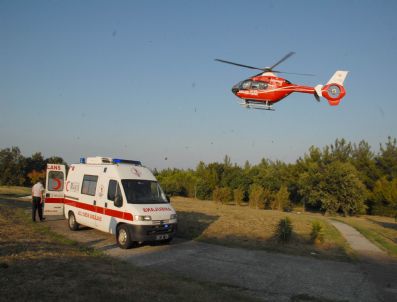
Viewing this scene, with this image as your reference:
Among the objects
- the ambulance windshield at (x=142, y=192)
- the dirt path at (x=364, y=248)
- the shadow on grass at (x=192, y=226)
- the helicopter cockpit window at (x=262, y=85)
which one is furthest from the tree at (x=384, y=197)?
the ambulance windshield at (x=142, y=192)

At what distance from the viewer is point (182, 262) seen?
9430 mm

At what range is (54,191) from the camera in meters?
15.6

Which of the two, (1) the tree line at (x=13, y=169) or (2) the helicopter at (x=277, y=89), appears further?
(1) the tree line at (x=13, y=169)

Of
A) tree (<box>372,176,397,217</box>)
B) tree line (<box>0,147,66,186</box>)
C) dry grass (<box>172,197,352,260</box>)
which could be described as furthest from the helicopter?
tree line (<box>0,147,66,186</box>)

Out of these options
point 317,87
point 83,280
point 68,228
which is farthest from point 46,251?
point 317,87

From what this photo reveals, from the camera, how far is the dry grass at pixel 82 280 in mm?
6035

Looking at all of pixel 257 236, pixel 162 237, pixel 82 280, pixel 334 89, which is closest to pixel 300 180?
pixel 334 89

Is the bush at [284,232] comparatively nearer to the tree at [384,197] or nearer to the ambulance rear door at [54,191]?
the ambulance rear door at [54,191]

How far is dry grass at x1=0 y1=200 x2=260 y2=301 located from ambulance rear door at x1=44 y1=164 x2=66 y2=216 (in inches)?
226

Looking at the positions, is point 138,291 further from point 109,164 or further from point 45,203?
point 45,203

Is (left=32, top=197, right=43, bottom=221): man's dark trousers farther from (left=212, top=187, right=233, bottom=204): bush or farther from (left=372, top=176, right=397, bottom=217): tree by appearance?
(left=372, top=176, right=397, bottom=217): tree

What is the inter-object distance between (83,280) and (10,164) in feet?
124

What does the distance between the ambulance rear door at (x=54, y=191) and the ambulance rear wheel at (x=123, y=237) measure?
5.48m

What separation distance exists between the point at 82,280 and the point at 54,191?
9.65 meters
